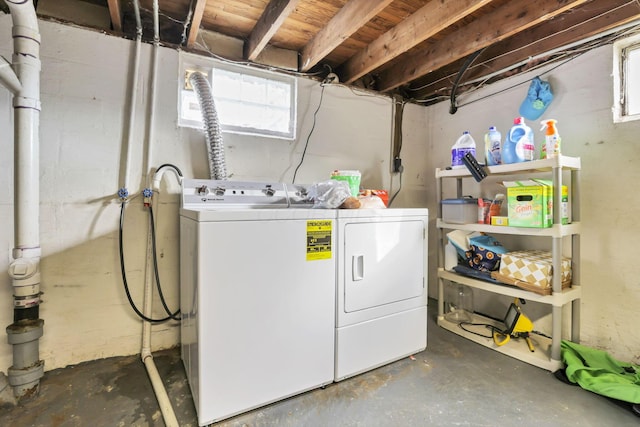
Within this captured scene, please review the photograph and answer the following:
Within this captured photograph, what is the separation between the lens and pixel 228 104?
2.16 meters

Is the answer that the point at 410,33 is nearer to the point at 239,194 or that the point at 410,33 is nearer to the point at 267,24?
the point at 267,24

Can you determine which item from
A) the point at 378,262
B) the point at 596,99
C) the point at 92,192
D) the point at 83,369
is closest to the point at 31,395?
the point at 83,369

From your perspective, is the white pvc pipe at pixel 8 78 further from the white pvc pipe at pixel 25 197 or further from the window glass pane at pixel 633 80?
the window glass pane at pixel 633 80

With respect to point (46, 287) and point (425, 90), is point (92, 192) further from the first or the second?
point (425, 90)

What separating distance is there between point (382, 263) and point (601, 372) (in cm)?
129

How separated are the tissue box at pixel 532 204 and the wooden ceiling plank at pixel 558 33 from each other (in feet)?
3.14

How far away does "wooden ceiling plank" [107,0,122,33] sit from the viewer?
1.61 metres

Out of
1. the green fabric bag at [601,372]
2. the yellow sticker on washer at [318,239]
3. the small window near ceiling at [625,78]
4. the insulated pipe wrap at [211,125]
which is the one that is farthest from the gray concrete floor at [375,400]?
the small window near ceiling at [625,78]

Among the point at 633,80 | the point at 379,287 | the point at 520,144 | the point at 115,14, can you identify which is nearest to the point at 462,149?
the point at 520,144

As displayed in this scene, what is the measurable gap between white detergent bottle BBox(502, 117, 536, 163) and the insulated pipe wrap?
1.83 meters

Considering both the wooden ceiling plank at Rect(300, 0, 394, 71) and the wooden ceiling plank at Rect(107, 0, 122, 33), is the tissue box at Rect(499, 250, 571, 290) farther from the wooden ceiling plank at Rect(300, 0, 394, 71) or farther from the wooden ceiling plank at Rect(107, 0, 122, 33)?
the wooden ceiling plank at Rect(107, 0, 122, 33)

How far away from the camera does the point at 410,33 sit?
1944 mm

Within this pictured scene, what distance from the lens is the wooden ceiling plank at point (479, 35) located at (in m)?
1.65

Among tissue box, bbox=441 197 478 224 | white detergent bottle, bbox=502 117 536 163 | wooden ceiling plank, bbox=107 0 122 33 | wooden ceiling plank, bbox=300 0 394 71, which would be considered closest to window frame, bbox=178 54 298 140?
wooden ceiling plank, bbox=300 0 394 71
